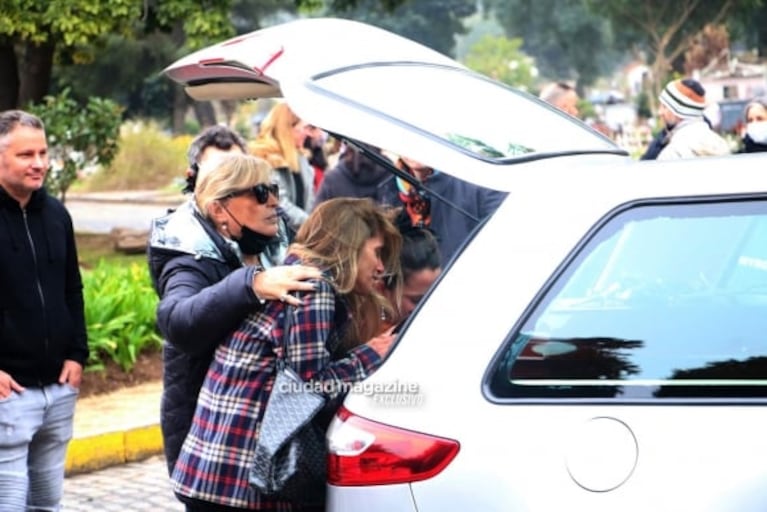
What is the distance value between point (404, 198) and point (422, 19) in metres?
83.4

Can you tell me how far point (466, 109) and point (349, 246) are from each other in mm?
491

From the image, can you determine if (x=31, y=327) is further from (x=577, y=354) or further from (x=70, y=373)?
(x=577, y=354)

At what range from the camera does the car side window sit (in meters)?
3.04

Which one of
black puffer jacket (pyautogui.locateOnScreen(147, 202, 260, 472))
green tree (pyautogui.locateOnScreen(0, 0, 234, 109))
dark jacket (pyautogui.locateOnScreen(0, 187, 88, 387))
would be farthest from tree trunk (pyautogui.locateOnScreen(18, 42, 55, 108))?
black puffer jacket (pyautogui.locateOnScreen(147, 202, 260, 472))

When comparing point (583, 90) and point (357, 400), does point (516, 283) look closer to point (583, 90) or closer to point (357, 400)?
point (357, 400)

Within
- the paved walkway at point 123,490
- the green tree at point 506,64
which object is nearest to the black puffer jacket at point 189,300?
the paved walkway at point 123,490

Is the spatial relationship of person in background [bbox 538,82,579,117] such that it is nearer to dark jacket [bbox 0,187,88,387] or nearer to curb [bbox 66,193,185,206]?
dark jacket [bbox 0,187,88,387]

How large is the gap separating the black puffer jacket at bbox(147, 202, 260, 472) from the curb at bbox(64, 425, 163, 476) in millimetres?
3231

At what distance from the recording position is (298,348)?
3.58m

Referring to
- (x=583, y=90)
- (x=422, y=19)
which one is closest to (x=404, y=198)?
(x=422, y=19)

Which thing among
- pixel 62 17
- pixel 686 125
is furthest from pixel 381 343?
pixel 62 17

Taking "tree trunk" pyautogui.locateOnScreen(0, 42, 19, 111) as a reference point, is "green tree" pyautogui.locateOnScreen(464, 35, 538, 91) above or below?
below

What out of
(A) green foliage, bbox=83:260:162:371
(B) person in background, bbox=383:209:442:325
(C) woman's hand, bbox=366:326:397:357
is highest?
(B) person in background, bbox=383:209:442:325

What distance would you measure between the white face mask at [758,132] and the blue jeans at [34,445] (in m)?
3.44
